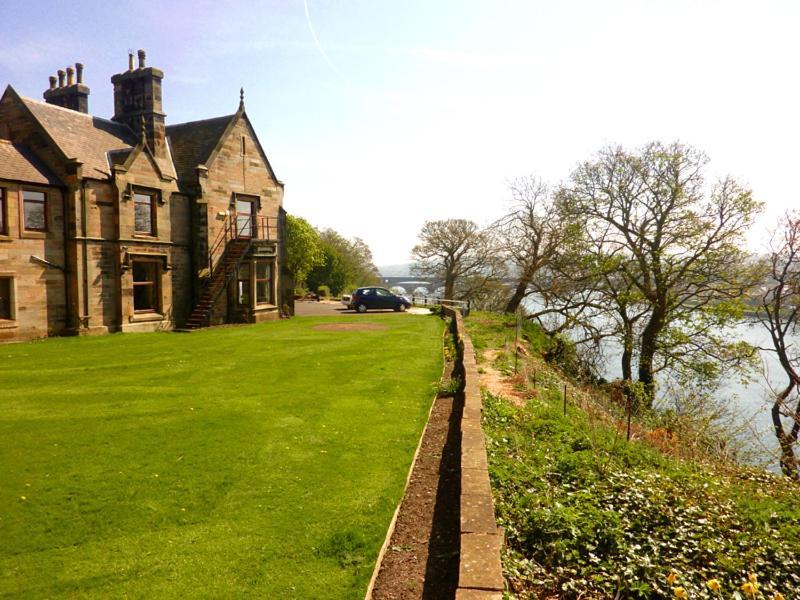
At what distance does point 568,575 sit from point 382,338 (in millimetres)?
15555

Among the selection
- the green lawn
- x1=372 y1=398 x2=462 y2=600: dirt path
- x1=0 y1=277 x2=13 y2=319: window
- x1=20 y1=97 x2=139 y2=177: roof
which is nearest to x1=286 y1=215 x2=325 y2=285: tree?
x1=20 y1=97 x2=139 y2=177: roof

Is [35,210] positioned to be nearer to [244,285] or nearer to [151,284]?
[151,284]

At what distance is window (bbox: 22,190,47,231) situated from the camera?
765 inches

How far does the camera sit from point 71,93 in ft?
87.5

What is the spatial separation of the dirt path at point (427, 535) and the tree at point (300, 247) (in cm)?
4187

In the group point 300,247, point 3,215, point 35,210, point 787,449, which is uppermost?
point 300,247

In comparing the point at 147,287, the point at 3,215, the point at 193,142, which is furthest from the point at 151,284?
the point at 193,142

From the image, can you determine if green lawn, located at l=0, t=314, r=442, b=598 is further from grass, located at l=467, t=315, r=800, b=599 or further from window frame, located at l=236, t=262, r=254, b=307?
window frame, located at l=236, t=262, r=254, b=307

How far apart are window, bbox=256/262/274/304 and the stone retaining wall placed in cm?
2128

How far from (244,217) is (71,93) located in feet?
36.4

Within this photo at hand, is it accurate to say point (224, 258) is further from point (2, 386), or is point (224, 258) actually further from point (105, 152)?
point (2, 386)

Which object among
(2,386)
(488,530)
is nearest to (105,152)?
(2,386)

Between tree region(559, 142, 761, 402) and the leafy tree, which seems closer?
tree region(559, 142, 761, 402)

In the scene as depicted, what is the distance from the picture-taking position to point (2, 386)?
12.1m
